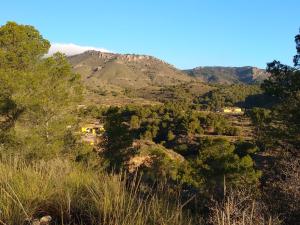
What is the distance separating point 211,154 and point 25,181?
31.9 metres

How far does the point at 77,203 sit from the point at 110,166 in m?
20.4

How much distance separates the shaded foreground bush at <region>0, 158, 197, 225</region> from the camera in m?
3.39

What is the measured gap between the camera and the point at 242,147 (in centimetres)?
4738

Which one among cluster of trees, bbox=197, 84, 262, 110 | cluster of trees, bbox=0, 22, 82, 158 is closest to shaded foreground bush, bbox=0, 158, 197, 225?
cluster of trees, bbox=0, 22, 82, 158

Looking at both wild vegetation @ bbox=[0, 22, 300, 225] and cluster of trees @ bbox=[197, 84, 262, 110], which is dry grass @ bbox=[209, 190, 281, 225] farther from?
cluster of trees @ bbox=[197, 84, 262, 110]

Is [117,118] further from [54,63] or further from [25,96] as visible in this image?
[25,96]

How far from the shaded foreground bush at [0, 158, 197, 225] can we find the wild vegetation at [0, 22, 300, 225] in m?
0.01

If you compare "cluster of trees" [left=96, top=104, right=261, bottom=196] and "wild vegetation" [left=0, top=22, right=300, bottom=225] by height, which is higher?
"wild vegetation" [left=0, top=22, right=300, bottom=225]

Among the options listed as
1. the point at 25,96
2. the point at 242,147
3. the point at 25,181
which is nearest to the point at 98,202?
the point at 25,181

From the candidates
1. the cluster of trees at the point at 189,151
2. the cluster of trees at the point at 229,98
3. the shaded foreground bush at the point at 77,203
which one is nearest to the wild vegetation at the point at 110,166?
the shaded foreground bush at the point at 77,203

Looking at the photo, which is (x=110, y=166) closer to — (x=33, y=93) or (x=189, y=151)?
(x=33, y=93)

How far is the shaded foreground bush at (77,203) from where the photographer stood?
3.39 meters

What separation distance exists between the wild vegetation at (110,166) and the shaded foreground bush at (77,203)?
0.4 inches

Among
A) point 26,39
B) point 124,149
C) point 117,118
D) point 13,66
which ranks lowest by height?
point 124,149
